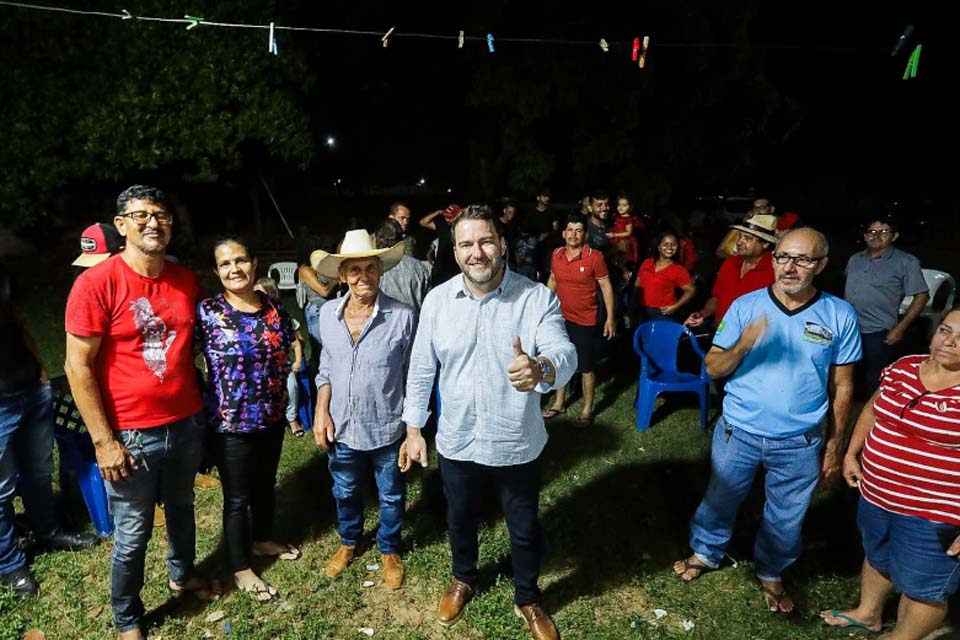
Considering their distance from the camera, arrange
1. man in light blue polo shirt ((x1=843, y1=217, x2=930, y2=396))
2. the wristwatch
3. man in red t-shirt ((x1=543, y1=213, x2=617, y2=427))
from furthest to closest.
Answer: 1. man in red t-shirt ((x1=543, y1=213, x2=617, y2=427))
2. man in light blue polo shirt ((x1=843, y1=217, x2=930, y2=396))
3. the wristwatch

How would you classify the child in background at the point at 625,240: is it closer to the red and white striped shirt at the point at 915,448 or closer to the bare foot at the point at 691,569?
the bare foot at the point at 691,569

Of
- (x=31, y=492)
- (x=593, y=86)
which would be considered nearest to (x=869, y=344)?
(x=31, y=492)

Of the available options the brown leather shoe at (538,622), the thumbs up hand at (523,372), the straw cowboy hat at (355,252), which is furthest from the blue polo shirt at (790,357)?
the straw cowboy hat at (355,252)

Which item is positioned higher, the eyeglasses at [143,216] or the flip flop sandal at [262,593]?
the eyeglasses at [143,216]

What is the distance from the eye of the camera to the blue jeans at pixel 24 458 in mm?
3365

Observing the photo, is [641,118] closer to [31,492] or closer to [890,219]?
[890,219]

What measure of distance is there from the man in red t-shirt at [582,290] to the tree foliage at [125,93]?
7.55 metres

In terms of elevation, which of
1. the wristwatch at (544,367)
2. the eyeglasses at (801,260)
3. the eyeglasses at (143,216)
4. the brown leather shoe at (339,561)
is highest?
the eyeglasses at (143,216)

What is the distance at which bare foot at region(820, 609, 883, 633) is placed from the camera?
3.21 meters

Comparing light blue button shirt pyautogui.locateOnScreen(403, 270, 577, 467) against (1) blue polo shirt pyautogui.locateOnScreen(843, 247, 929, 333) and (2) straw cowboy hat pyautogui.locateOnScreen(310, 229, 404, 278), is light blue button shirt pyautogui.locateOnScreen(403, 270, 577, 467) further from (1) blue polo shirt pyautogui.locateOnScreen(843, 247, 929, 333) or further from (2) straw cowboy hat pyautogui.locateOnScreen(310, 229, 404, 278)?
(1) blue polo shirt pyautogui.locateOnScreen(843, 247, 929, 333)

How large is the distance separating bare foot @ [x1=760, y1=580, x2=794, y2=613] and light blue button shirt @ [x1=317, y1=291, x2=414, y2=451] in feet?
7.40

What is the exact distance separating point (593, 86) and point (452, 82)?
14.2 feet

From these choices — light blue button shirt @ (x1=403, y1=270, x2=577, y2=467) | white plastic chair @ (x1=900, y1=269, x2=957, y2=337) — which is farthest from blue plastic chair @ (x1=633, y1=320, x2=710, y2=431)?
white plastic chair @ (x1=900, y1=269, x2=957, y2=337)

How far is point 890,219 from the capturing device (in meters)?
4.84
